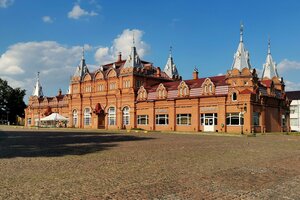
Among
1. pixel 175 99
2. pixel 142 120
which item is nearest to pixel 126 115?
pixel 142 120

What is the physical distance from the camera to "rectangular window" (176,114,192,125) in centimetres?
5512

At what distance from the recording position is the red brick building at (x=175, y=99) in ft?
164

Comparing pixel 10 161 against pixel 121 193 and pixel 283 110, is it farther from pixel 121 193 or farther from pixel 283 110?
pixel 283 110

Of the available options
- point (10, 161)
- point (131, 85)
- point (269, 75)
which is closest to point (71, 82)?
point (131, 85)

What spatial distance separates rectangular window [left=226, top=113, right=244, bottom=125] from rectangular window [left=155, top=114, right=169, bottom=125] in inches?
475

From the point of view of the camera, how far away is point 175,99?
188ft

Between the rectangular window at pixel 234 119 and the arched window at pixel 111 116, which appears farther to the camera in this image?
the arched window at pixel 111 116

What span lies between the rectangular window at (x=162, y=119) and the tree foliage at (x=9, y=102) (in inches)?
2942

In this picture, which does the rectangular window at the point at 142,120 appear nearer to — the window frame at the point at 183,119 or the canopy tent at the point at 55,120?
the window frame at the point at 183,119

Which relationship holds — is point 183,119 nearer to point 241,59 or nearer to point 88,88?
point 241,59

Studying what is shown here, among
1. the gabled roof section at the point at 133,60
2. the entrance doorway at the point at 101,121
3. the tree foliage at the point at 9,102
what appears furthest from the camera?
the tree foliage at the point at 9,102

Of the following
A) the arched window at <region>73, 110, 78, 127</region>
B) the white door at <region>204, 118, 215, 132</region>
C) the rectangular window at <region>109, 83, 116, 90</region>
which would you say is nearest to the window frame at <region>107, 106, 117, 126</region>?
the rectangular window at <region>109, 83, 116, 90</region>

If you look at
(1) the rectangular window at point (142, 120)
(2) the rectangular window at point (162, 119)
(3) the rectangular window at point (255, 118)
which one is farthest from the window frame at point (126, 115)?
(3) the rectangular window at point (255, 118)

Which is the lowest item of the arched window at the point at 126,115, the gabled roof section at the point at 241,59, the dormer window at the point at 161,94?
the arched window at the point at 126,115
